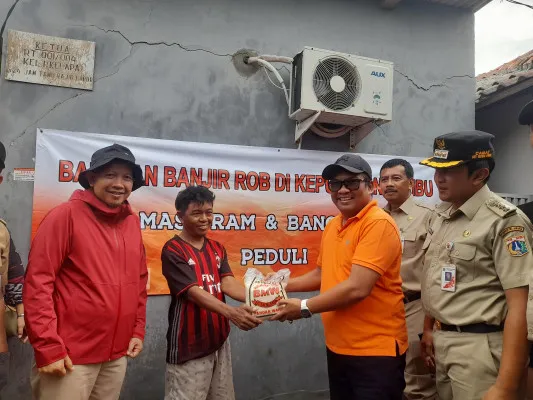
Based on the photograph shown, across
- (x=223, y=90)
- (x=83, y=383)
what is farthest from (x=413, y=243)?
(x=83, y=383)

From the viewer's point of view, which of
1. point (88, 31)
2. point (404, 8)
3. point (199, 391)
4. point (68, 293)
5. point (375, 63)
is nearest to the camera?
point (68, 293)

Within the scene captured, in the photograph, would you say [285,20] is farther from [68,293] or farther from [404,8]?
[68,293]

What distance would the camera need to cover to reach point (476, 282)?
2031 mm

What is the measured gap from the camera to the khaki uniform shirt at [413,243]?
3188 millimetres

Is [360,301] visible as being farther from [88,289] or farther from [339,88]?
[339,88]

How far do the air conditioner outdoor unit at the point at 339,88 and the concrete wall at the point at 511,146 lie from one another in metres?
2.61

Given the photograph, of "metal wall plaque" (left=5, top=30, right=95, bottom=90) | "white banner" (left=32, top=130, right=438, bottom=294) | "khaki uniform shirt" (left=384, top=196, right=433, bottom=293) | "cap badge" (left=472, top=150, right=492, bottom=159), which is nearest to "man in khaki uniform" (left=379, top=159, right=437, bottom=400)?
"khaki uniform shirt" (left=384, top=196, right=433, bottom=293)

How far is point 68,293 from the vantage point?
212 centimetres

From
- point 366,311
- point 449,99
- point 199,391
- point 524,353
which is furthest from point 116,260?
point 449,99

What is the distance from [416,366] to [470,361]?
1332 mm

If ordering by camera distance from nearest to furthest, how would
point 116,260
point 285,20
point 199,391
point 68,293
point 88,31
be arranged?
point 68,293, point 116,260, point 199,391, point 88,31, point 285,20

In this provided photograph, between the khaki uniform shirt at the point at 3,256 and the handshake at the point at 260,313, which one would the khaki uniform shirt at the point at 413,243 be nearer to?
the handshake at the point at 260,313

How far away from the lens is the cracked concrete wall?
338cm

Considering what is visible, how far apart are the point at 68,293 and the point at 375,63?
307 cm
